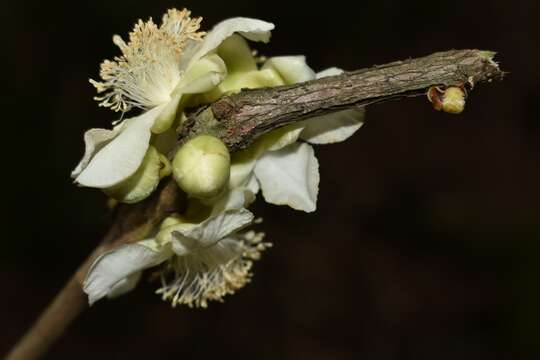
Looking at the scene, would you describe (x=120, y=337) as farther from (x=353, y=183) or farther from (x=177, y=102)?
(x=177, y=102)

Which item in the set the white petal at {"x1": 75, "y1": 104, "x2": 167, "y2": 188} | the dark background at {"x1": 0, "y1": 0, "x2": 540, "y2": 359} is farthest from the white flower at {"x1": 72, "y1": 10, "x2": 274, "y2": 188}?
the dark background at {"x1": 0, "y1": 0, "x2": 540, "y2": 359}

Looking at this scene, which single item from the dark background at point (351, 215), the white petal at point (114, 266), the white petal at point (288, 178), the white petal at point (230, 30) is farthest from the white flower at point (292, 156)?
the dark background at point (351, 215)

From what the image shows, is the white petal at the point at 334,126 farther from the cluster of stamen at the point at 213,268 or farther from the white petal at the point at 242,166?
the cluster of stamen at the point at 213,268

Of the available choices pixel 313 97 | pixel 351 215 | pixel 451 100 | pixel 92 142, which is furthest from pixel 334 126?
pixel 351 215

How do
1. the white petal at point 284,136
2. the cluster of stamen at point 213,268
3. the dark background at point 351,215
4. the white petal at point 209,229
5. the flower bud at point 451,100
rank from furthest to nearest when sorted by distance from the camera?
the dark background at point 351,215 → the cluster of stamen at point 213,268 → the white petal at point 284,136 → the white petal at point 209,229 → the flower bud at point 451,100

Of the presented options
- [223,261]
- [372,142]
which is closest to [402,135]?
[372,142]

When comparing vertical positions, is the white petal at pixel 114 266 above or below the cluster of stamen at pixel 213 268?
above

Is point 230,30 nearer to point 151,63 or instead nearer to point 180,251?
point 151,63

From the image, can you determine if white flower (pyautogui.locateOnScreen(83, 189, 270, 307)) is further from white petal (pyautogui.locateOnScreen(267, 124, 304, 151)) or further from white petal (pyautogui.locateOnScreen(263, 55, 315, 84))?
white petal (pyautogui.locateOnScreen(263, 55, 315, 84))
